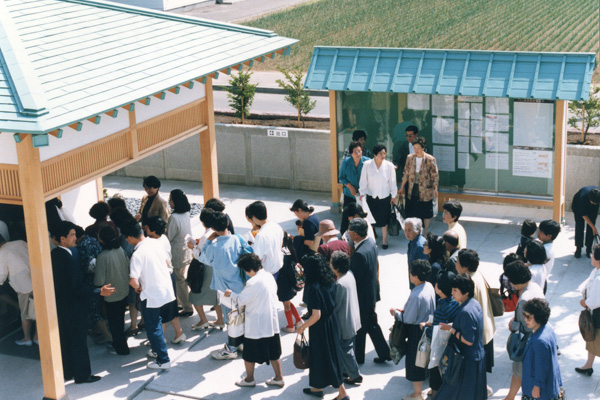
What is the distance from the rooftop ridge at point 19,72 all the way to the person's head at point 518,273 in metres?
4.59

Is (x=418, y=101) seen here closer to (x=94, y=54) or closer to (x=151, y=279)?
(x=94, y=54)

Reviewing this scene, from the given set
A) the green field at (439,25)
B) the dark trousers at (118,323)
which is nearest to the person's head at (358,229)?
the dark trousers at (118,323)

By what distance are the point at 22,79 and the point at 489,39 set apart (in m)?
29.2

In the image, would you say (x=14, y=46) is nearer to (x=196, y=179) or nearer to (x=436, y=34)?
(x=196, y=179)

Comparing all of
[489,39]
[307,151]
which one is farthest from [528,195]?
[489,39]

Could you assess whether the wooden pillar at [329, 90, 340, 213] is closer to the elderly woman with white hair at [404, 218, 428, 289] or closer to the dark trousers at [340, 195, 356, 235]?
the dark trousers at [340, 195, 356, 235]

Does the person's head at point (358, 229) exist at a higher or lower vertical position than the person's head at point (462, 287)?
higher

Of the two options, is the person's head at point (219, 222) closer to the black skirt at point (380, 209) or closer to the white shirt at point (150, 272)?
the white shirt at point (150, 272)

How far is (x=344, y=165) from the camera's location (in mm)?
12508

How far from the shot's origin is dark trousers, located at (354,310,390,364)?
29.2 feet

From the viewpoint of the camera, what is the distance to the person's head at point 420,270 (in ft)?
26.1

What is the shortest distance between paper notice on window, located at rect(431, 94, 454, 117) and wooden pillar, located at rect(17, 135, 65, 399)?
750 cm

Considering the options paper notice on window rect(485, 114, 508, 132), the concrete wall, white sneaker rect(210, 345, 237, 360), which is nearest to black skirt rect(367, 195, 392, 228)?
paper notice on window rect(485, 114, 508, 132)

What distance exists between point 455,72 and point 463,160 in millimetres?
1508
